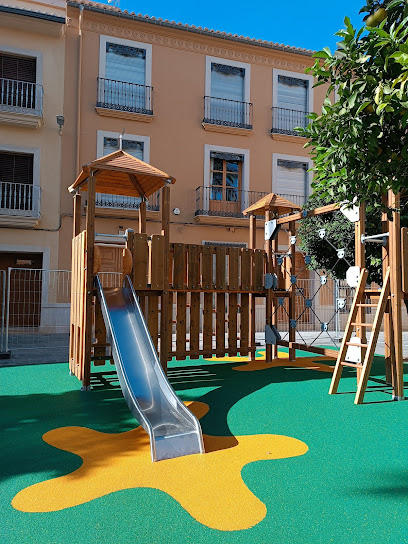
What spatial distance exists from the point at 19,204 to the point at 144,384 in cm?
1112

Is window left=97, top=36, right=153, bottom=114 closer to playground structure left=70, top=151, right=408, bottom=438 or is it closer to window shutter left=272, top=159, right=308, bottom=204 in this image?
window shutter left=272, top=159, right=308, bottom=204

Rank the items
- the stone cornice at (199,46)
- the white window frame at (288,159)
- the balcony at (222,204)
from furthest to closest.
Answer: the white window frame at (288,159) → the balcony at (222,204) → the stone cornice at (199,46)

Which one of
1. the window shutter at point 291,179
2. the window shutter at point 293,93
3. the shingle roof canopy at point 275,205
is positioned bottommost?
the shingle roof canopy at point 275,205

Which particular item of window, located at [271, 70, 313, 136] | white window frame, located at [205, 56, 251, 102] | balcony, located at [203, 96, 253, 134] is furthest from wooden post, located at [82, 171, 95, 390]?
window, located at [271, 70, 313, 136]

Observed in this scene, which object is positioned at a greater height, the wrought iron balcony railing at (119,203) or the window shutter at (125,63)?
the window shutter at (125,63)

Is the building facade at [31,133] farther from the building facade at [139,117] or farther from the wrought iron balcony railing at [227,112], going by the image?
the wrought iron balcony railing at [227,112]

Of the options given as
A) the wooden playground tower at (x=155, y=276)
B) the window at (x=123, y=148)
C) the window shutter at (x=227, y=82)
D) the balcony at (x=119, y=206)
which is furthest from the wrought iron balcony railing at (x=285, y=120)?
the wooden playground tower at (x=155, y=276)

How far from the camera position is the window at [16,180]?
1410 centimetres

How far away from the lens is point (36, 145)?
14.4 m

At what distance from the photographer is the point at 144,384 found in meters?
4.56

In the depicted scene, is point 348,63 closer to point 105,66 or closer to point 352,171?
point 352,171

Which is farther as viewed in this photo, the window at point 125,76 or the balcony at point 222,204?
the balcony at point 222,204

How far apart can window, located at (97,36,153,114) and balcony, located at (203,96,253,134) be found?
2188mm

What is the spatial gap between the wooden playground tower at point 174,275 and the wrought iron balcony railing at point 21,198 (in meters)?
7.06
